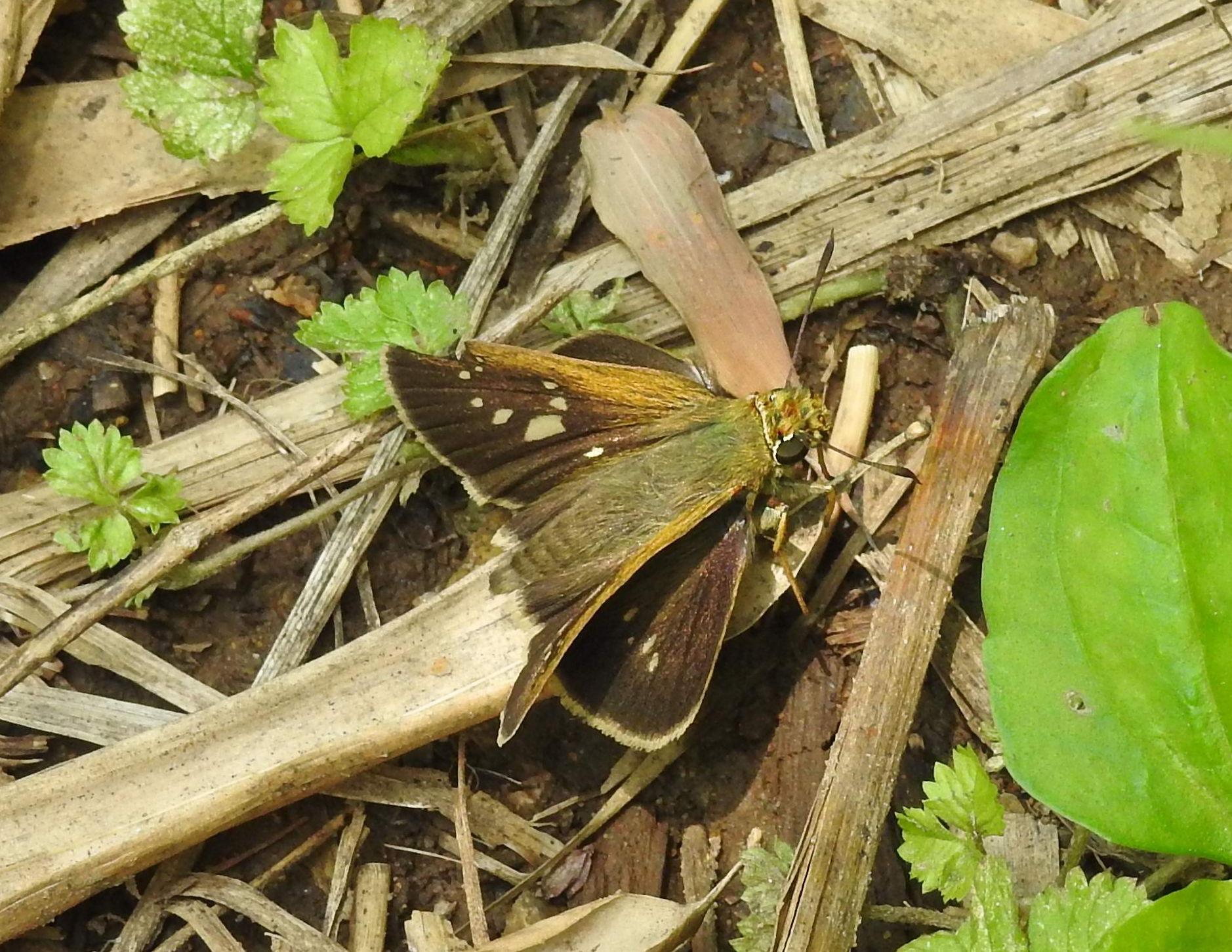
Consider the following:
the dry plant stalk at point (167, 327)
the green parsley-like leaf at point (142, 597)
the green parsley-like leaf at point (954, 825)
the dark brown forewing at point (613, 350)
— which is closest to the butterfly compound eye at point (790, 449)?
the dark brown forewing at point (613, 350)

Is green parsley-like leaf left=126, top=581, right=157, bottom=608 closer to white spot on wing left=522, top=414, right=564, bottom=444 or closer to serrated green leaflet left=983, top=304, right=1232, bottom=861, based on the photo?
white spot on wing left=522, top=414, right=564, bottom=444

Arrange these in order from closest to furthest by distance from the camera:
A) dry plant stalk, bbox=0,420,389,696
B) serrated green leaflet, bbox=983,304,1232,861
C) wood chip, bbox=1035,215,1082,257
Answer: serrated green leaflet, bbox=983,304,1232,861 < dry plant stalk, bbox=0,420,389,696 < wood chip, bbox=1035,215,1082,257

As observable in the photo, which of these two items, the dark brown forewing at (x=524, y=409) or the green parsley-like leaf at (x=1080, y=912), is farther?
the dark brown forewing at (x=524, y=409)

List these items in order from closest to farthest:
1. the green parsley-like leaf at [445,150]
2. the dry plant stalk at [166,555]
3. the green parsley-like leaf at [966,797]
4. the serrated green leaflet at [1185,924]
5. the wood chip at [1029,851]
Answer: the serrated green leaflet at [1185,924], the green parsley-like leaf at [966,797], the wood chip at [1029,851], the dry plant stalk at [166,555], the green parsley-like leaf at [445,150]

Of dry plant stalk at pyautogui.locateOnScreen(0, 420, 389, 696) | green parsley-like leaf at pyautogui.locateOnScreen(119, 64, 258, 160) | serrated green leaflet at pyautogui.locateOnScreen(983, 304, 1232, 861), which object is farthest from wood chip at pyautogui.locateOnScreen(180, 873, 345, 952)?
green parsley-like leaf at pyautogui.locateOnScreen(119, 64, 258, 160)

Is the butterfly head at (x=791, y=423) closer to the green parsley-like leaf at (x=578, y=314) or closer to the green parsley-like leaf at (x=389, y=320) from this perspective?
the green parsley-like leaf at (x=578, y=314)

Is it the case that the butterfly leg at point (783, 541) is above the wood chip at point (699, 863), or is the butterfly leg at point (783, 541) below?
above

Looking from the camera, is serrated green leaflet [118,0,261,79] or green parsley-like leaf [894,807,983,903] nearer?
green parsley-like leaf [894,807,983,903]

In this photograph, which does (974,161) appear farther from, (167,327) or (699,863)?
(167,327)
